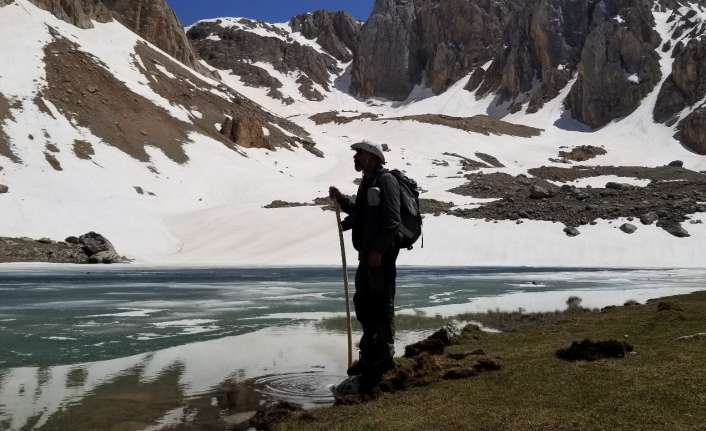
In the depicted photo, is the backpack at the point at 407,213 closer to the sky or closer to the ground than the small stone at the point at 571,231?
closer to the ground

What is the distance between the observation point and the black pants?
22.5 feet

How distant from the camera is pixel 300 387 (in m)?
7.06

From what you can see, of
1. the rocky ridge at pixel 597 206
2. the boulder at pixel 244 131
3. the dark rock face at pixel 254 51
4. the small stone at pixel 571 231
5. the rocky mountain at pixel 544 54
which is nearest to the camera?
the small stone at pixel 571 231

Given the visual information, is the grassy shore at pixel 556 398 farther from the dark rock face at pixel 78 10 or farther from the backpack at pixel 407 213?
the dark rock face at pixel 78 10

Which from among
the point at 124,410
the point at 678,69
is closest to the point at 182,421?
the point at 124,410

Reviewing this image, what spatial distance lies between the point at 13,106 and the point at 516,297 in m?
48.1

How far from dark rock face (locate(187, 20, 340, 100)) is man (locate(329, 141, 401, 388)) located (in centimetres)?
17918

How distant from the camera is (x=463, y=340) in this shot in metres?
9.50

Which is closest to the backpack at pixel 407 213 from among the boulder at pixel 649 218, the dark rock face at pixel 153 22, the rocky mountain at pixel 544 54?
the boulder at pixel 649 218

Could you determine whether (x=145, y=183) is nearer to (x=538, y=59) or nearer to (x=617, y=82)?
(x=617, y=82)

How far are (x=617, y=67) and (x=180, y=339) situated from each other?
421 ft

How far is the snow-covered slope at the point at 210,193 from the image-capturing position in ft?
124

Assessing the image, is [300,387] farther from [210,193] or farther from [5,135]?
[210,193]

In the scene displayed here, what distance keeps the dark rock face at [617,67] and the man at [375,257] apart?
413 feet
